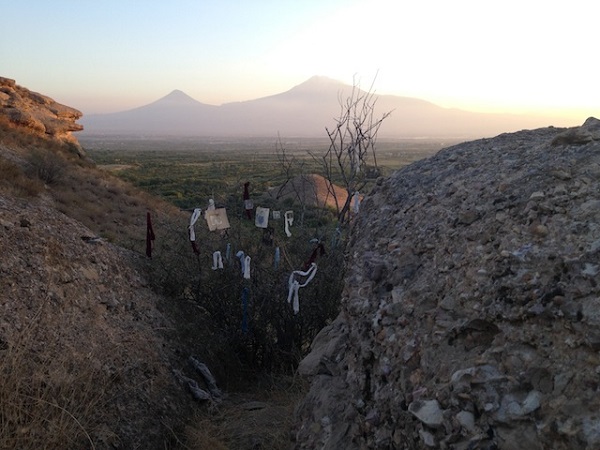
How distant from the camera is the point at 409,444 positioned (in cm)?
226

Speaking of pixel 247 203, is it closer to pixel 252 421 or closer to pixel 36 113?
pixel 252 421

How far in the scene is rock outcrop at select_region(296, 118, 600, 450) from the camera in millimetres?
1978

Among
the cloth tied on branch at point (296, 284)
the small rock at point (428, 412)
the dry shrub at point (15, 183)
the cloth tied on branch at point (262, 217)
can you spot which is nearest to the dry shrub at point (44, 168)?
the dry shrub at point (15, 183)

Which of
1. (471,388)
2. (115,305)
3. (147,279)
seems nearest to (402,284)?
(471,388)

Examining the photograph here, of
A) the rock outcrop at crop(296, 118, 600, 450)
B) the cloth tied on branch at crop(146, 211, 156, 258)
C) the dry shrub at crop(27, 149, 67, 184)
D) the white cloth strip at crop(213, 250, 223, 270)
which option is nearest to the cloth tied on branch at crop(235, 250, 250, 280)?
the white cloth strip at crop(213, 250, 223, 270)

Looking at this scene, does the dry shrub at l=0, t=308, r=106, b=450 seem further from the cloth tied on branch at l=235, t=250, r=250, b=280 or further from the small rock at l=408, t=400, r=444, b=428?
the small rock at l=408, t=400, r=444, b=428

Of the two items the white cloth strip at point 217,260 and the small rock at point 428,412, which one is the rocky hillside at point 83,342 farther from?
the small rock at point 428,412

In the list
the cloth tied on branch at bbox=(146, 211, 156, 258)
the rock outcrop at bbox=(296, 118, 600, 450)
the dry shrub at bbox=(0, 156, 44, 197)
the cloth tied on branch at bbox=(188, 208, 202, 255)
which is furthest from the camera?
the dry shrub at bbox=(0, 156, 44, 197)

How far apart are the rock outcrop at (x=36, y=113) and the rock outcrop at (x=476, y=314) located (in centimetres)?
2018

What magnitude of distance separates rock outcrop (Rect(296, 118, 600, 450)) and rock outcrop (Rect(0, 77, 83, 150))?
20.2m

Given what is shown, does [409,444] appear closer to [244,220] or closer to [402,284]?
[402,284]

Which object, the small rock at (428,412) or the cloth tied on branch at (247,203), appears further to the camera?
the cloth tied on branch at (247,203)

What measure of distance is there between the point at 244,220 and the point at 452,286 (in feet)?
11.8

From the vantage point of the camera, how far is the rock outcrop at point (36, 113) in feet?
67.9
